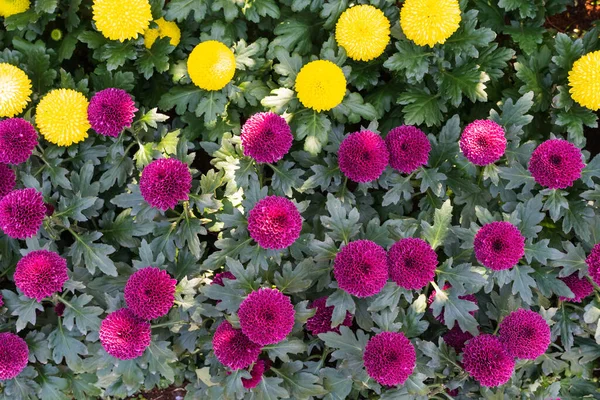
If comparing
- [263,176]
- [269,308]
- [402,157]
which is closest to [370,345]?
[269,308]

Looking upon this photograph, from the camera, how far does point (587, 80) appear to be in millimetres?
2215

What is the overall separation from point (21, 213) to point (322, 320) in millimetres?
1195

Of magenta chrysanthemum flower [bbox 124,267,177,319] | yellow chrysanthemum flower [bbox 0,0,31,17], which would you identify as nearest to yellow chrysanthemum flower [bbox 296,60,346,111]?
magenta chrysanthemum flower [bbox 124,267,177,319]

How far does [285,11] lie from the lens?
104 inches

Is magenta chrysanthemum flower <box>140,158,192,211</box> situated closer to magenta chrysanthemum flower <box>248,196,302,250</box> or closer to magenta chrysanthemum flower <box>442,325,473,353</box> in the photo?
magenta chrysanthemum flower <box>248,196,302,250</box>

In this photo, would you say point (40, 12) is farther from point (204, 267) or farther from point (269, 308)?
point (269, 308)

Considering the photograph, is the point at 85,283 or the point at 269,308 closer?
the point at 269,308

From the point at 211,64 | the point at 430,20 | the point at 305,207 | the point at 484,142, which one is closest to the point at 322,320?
the point at 305,207

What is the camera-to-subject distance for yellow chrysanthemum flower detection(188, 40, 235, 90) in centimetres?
229

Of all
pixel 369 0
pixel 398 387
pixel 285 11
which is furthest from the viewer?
pixel 285 11

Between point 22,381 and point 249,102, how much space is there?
5.03 ft

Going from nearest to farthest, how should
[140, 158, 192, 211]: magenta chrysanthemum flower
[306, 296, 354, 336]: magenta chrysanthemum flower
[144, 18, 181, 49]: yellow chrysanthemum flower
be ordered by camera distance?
[140, 158, 192, 211]: magenta chrysanthemum flower
[306, 296, 354, 336]: magenta chrysanthemum flower
[144, 18, 181, 49]: yellow chrysanthemum flower

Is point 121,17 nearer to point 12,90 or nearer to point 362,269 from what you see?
point 12,90

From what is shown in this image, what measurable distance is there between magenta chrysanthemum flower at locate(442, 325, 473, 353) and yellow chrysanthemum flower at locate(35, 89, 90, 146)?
1765 millimetres
